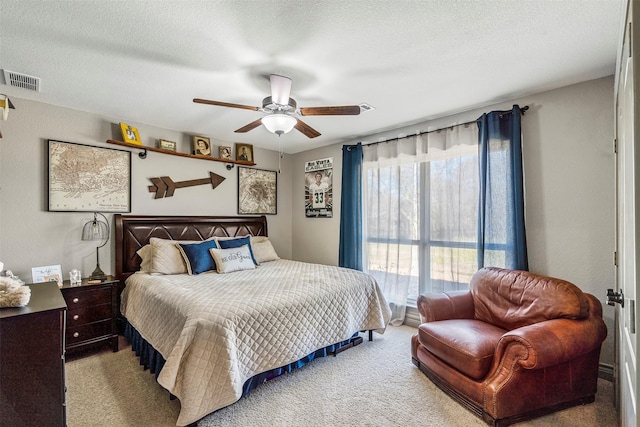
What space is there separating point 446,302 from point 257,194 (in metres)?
3.18

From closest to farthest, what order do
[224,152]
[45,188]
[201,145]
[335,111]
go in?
[335,111]
[45,188]
[201,145]
[224,152]

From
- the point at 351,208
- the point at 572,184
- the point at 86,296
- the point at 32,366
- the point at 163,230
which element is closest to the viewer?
the point at 32,366

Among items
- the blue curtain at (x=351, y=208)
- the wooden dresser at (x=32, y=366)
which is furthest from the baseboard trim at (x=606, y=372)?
the wooden dresser at (x=32, y=366)

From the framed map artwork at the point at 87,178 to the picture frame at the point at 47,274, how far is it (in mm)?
581

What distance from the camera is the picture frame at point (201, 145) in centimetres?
394

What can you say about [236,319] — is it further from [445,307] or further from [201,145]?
[201,145]

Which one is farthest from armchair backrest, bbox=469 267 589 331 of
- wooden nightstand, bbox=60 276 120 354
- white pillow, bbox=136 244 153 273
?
wooden nightstand, bbox=60 276 120 354

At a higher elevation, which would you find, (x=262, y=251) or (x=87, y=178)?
(x=87, y=178)

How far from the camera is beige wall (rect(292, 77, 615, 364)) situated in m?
2.35

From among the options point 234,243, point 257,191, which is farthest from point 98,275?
point 257,191

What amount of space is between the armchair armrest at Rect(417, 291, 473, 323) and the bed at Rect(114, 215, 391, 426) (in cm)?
62

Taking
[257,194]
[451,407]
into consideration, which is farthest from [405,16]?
[257,194]

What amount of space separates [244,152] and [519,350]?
13.0ft

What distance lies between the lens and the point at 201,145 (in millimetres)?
3984
